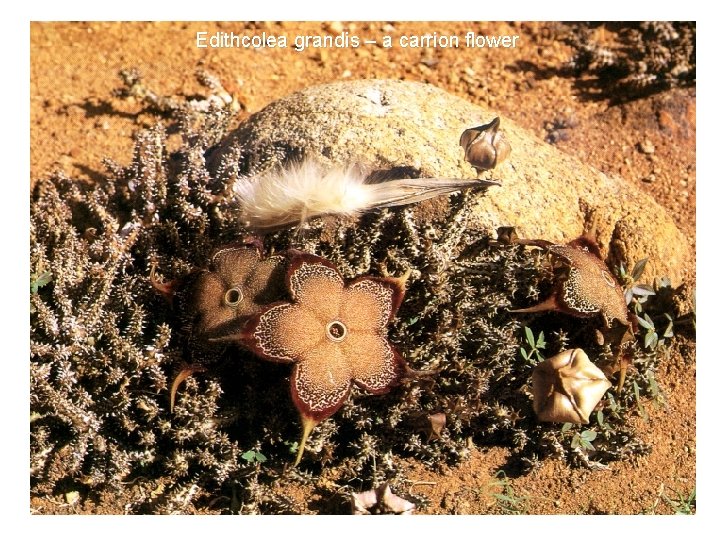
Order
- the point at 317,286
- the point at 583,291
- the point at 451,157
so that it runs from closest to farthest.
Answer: the point at 317,286 → the point at 583,291 → the point at 451,157

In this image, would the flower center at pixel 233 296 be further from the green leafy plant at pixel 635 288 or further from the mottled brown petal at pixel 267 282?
the green leafy plant at pixel 635 288

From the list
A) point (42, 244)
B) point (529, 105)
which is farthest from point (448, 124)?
point (42, 244)

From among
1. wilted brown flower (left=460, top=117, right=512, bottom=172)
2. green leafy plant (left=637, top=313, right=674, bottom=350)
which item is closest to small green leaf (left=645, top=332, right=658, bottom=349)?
green leafy plant (left=637, top=313, right=674, bottom=350)

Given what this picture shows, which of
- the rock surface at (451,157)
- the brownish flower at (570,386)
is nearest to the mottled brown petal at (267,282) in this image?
the rock surface at (451,157)

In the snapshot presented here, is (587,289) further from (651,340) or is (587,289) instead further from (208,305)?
(208,305)

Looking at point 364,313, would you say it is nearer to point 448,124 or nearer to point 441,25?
point 448,124

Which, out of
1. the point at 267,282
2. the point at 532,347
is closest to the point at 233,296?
the point at 267,282

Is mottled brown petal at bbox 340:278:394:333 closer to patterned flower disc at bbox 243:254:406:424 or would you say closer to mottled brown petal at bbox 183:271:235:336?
patterned flower disc at bbox 243:254:406:424
